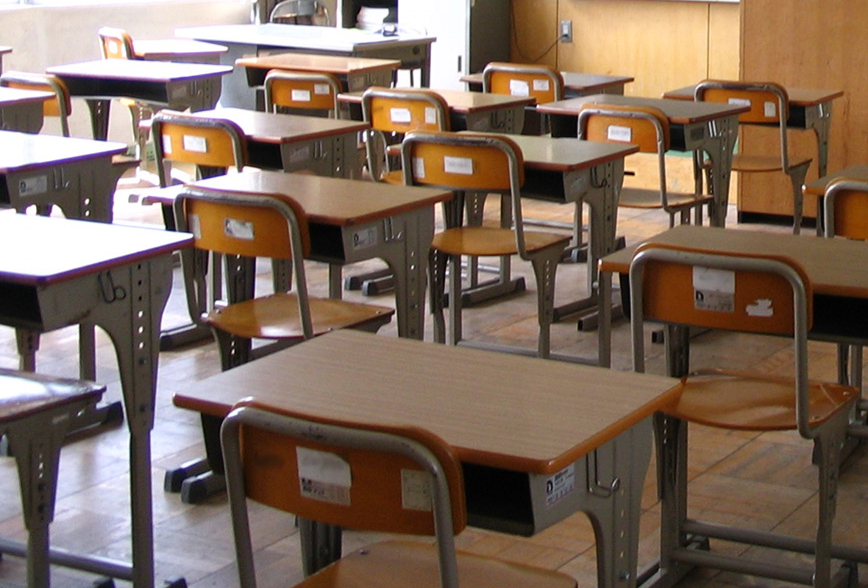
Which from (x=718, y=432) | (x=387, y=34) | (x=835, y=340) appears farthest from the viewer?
(x=387, y=34)

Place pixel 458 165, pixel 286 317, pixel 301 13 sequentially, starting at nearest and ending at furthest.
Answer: pixel 286 317
pixel 458 165
pixel 301 13

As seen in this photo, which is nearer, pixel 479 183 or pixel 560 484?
pixel 560 484

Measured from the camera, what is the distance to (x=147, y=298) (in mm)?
2910

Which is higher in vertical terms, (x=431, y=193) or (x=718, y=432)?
(x=431, y=193)

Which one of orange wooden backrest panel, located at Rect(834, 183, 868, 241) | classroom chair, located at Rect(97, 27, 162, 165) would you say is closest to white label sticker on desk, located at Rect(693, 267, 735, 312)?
orange wooden backrest panel, located at Rect(834, 183, 868, 241)

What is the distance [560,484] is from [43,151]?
2705mm

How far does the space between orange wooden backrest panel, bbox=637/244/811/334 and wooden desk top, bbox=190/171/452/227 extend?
969mm

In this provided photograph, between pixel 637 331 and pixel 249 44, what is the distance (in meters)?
6.51

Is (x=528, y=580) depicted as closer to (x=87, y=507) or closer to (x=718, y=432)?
(x=87, y=507)

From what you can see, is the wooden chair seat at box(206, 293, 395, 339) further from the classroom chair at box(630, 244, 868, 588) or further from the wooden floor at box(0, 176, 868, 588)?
the classroom chair at box(630, 244, 868, 588)

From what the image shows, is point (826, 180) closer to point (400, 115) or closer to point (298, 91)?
point (400, 115)

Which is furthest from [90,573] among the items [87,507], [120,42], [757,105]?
[120,42]

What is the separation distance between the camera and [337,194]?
3.89 metres

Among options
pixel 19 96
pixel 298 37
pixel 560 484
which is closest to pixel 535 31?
pixel 298 37
